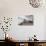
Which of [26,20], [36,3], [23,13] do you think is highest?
[36,3]

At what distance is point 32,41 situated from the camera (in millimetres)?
2010

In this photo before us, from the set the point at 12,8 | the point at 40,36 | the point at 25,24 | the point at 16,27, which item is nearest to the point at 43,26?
the point at 40,36

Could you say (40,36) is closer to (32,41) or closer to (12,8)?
(32,41)

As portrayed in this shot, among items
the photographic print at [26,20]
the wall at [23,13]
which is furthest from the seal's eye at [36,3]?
the photographic print at [26,20]

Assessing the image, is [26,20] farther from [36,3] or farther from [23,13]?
[36,3]

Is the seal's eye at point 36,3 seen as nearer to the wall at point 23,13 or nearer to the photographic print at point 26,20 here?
the wall at point 23,13

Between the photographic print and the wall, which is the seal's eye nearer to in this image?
the wall

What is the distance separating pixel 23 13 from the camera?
2.15 meters

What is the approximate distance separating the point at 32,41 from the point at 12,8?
2.43ft

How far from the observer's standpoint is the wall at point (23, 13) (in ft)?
6.93

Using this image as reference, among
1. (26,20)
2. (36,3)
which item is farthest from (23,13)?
(36,3)

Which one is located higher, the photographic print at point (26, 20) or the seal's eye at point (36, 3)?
the seal's eye at point (36, 3)

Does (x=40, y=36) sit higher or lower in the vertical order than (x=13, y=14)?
lower

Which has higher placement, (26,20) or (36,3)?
(36,3)
